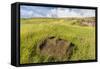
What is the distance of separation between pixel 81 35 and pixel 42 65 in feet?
2.28

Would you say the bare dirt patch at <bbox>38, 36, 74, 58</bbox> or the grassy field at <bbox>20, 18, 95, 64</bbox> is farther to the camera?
the bare dirt patch at <bbox>38, 36, 74, 58</bbox>

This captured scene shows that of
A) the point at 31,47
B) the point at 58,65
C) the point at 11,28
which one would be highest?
the point at 11,28

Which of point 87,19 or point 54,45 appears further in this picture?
point 87,19

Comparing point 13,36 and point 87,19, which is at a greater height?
point 87,19

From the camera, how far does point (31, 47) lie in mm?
3150

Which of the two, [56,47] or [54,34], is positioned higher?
[54,34]

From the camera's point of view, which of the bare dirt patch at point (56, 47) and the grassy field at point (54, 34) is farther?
the bare dirt patch at point (56, 47)

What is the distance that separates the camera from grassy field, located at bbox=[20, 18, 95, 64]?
312 cm

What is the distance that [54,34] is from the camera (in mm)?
3301

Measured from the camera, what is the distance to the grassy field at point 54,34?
3117 millimetres
